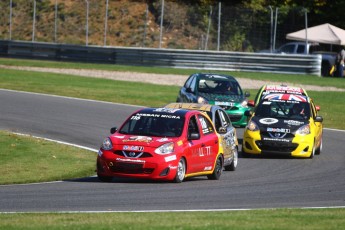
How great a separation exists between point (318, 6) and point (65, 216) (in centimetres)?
4659

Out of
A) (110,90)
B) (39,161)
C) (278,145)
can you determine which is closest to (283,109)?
(278,145)

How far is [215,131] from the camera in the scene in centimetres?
1831

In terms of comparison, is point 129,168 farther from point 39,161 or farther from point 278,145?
point 278,145

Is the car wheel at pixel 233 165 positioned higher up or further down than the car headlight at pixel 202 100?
further down

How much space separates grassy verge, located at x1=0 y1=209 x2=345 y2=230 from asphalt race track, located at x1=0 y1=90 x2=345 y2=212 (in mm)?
1076

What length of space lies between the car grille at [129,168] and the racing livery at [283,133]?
5.80m

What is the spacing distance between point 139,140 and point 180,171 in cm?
88

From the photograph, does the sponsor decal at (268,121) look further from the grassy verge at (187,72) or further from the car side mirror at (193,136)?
the grassy verge at (187,72)

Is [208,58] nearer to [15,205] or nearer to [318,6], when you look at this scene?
[318,6]

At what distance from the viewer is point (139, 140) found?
54.9 ft

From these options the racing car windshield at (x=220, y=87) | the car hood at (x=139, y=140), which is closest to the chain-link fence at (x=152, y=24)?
the racing car windshield at (x=220, y=87)

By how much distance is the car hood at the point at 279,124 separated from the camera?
71.8 ft

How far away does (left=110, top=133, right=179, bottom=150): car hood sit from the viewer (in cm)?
1659

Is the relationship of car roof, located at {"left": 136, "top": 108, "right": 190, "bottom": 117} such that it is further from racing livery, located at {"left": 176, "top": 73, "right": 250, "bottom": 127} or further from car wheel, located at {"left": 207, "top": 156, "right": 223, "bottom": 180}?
racing livery, located at {"left": 176, "top": 73, "right": 250, "bottom": 127}
